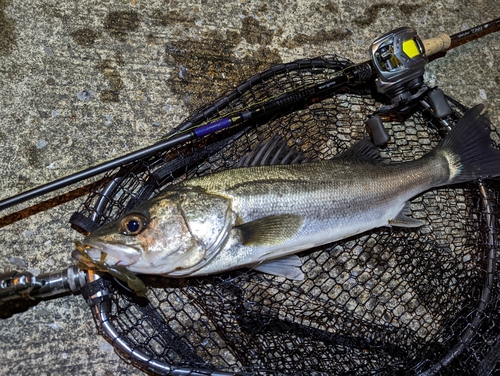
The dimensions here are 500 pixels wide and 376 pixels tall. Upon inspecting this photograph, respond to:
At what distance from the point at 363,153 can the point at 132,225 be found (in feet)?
4.47

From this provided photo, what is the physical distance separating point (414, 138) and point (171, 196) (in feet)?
5.79

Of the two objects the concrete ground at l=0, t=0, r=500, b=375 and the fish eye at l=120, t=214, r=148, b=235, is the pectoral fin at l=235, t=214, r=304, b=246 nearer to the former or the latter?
the fish eye at l=120, t=214, r=148, b=235

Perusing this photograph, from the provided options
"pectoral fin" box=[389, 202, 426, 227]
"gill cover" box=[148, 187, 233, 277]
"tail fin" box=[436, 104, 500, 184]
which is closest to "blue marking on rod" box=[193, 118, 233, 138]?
"gill cover" box=[148, 187, 233, 277]

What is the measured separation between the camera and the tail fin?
8.41 ft

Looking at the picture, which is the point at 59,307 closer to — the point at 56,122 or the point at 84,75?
the point at 56,122

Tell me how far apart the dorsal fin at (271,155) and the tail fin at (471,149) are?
2.95 ft

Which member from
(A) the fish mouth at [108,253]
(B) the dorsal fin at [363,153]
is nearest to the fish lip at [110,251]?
(A) the fish mouth at [108,253]

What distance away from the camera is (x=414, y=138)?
297 centimetres

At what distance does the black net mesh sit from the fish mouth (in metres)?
0.29

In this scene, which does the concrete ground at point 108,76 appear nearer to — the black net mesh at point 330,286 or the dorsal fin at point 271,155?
the black net mesh at point 330,286

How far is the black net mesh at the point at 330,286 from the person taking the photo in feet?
7.79

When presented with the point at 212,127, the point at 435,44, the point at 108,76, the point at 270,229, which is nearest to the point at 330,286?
the point at 270,229

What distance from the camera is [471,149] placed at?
2.57 metres

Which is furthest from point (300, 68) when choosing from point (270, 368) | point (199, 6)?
point (270, 368)
